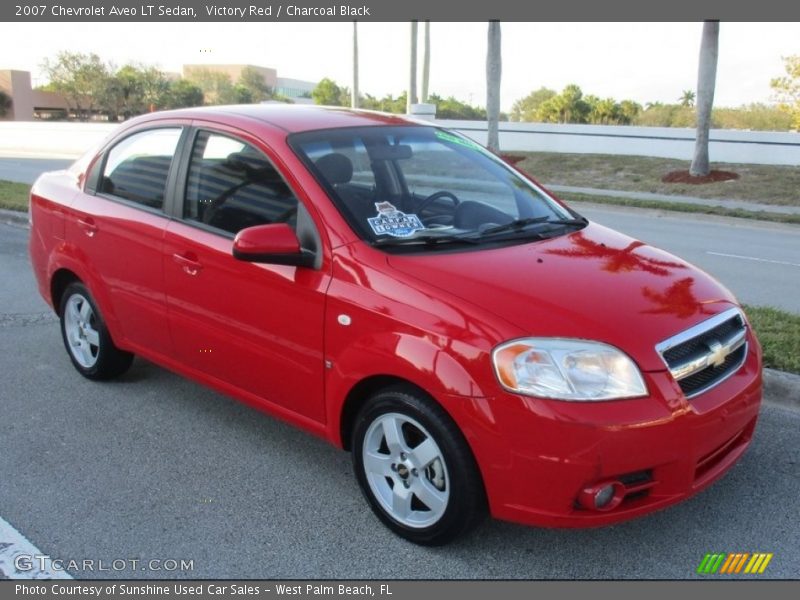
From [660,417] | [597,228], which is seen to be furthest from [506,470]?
[597,228]

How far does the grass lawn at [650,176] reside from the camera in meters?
17.6

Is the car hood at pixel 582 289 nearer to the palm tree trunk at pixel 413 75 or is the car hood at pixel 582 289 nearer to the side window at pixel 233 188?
the side window at pixel 233 188

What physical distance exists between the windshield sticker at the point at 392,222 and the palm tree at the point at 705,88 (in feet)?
55.3

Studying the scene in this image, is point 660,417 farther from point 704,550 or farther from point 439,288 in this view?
point 439,288

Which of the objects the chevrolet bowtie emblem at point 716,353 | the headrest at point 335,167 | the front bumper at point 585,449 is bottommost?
the front bumper at point 585,449

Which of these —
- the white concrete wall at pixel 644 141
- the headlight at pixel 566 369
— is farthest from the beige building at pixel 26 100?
the headlight at pixel 566 369

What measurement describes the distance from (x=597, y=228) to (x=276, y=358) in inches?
73.3

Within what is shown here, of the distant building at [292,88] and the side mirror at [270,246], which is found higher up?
the distant building at [292,88]

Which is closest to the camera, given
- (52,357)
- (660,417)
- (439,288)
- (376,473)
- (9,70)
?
(660,417)

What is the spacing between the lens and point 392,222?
362 cm

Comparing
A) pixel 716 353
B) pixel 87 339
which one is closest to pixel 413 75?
pixel 87 339

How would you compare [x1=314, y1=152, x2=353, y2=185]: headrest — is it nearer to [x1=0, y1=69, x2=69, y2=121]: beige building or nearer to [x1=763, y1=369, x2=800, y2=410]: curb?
[x1=763, y1=369, x2=800, y2=410]: curb

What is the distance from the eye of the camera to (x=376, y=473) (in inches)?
132

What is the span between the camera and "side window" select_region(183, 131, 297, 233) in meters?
3.75
